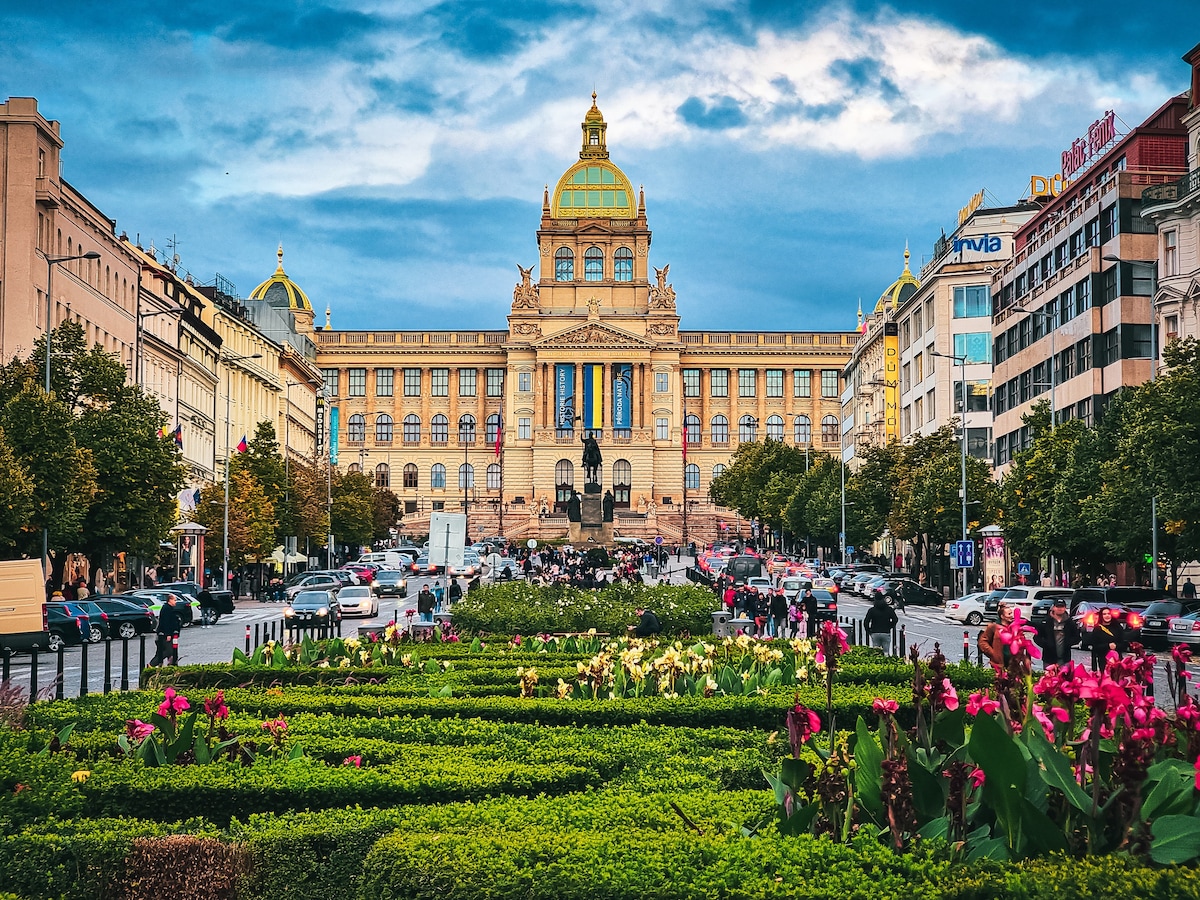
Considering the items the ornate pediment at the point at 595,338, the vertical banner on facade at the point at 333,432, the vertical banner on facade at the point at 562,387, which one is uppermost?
the ornate pediment at the point at 595,338

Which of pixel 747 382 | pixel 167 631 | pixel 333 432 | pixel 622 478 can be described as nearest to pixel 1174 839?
pixel 167 631

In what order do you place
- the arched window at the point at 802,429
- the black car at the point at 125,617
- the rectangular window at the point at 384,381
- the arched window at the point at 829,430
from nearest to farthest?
the black car at the point at 125,617 → the arched window at the point at 829,430 → the arched window at the point at 802,429 → the rectangular window at the point at 384,381

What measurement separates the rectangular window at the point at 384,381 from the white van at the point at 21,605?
149 m

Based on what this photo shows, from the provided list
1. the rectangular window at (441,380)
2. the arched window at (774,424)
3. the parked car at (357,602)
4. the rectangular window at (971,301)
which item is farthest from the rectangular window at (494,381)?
the parked car at (357,602)

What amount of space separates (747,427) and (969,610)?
13007 centimetres

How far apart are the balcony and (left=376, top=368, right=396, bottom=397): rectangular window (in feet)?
433

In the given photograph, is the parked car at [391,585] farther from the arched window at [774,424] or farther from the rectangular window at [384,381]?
the arched window at [774,424]

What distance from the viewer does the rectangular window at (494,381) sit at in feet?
604

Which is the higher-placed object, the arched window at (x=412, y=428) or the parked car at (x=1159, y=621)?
the arched window at (x=412, y=428)

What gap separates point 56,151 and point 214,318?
35.5m

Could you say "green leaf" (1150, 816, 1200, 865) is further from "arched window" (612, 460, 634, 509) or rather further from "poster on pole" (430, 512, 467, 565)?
"arched window" (612, 460, 634, 509)

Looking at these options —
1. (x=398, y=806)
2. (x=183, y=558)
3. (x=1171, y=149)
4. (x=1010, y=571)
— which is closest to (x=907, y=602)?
(x=1010, y=571)

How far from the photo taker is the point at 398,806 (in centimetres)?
1176

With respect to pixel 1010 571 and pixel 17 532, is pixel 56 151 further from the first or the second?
pixel 1010 571
